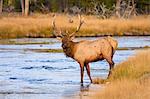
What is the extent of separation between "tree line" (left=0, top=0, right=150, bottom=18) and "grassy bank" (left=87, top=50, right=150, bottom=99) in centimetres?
3834

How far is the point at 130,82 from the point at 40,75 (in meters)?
5.44

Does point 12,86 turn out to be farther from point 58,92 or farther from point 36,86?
point 58,92

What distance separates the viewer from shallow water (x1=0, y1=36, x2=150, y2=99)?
1557 centimetres

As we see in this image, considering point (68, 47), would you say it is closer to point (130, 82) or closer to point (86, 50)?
point (86, 50)

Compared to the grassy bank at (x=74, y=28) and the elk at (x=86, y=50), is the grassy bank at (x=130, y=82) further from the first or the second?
the grassy bank at (x=74, y=28)

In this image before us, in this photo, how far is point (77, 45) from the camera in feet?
59.8

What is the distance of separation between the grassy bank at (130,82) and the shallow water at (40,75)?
931 millimetres

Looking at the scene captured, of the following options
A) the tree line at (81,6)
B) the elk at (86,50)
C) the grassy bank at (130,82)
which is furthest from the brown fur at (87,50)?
the tree line at (81,6)

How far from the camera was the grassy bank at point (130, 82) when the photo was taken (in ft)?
43.1

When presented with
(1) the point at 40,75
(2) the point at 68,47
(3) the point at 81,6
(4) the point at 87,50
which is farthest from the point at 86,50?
(3) the point at 81,6

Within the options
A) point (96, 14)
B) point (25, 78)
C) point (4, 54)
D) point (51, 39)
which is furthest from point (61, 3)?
point (25, 78)

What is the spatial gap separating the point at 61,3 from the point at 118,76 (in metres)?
56.2

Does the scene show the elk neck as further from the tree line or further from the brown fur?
the tree line

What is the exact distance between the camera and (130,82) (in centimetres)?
1520
